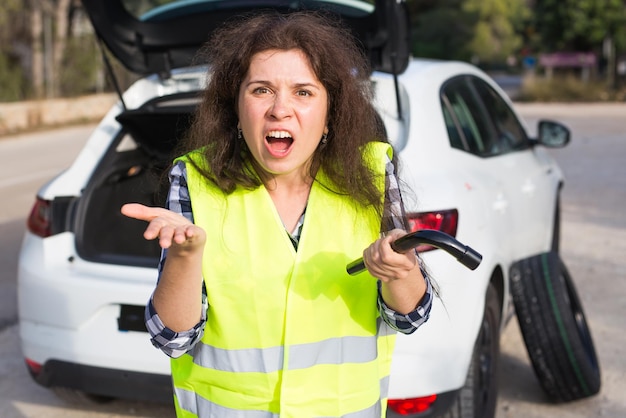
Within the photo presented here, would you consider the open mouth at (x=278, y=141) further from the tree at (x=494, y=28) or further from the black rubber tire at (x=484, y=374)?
the tree at (x=494, y=28)

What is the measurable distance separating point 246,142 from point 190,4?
233 centimetres

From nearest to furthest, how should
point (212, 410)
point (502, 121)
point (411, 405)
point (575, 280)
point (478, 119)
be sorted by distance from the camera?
point (212, 410), point (411, 405), point (478, 119), point (502, 121), point (575, 280)

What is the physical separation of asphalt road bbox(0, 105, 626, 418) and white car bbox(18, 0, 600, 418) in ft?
0.61

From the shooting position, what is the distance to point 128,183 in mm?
4285

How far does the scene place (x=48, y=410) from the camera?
420 centimetres

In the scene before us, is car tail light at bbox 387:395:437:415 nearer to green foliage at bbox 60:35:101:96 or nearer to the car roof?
the car roof

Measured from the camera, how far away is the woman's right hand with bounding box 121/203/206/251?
1.68 meters

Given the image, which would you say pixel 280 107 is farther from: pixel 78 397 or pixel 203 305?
pixel 78 397

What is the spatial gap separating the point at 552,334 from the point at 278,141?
93.9 inches

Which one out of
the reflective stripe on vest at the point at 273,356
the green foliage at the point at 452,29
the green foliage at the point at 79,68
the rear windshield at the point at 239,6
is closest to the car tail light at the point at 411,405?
the reflective stripe on vest at the point at 273,356

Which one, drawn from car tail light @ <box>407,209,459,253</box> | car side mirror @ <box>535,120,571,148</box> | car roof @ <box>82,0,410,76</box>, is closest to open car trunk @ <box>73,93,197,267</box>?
car roof @ <box>82,0,410,76</box>

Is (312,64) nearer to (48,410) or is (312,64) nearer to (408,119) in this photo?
(408,119)

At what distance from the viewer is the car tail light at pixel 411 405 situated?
3174 mm

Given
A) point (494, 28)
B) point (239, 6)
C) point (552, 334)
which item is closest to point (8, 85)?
point (239, 6)
